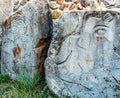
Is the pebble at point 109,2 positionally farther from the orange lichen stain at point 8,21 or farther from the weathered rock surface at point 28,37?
the orange lichen stain at point 8,21

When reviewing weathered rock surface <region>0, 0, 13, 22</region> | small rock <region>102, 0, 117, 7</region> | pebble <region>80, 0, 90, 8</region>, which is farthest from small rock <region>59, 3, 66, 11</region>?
weathered rock surface <region>0, 0, 13, 22</region>

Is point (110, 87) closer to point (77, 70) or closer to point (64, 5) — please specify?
point (77, 70)

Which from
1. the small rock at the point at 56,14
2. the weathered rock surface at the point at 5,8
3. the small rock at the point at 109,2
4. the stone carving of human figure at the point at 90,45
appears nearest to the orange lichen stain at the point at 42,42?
the stone carving of human figure at the point at 90,45

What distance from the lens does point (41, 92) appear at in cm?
356

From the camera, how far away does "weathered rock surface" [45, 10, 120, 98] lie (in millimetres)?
3283

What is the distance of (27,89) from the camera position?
364 centimetres

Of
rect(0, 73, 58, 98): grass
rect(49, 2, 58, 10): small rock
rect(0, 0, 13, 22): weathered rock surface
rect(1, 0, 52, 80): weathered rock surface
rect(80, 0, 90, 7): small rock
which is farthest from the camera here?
rect(49, 2, 58, 10): small rock

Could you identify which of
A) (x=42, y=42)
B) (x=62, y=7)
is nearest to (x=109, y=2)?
(x=62, y=7)

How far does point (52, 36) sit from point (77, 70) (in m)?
0.53

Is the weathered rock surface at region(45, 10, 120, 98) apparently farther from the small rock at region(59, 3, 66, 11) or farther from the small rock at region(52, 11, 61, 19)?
the small rock at region(59, 3, 66, 11)

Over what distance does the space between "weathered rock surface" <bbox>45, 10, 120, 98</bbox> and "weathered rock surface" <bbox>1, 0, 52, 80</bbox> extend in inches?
10.1

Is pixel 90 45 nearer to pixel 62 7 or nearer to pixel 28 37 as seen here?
pixel 28 37

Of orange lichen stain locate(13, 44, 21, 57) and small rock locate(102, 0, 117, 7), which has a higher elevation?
small rock locate(102, 0, 117, 7)

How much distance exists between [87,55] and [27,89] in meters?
0.68
